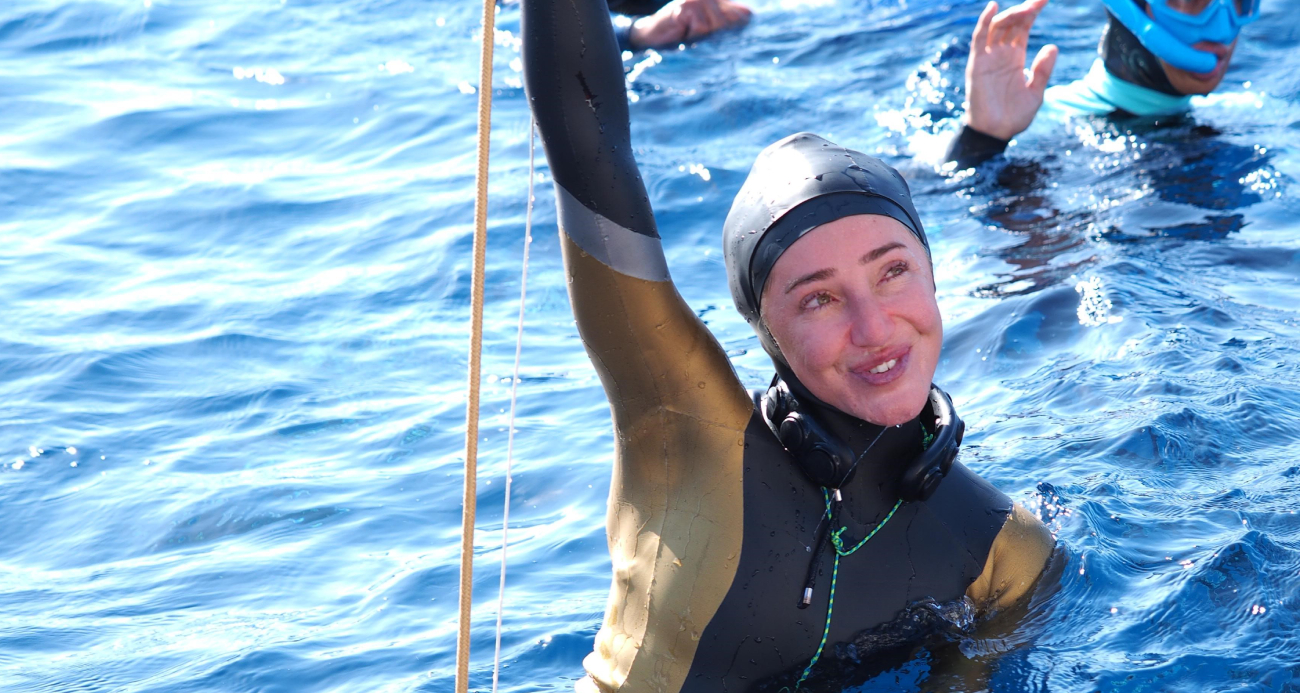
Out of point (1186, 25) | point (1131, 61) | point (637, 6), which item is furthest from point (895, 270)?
point (637, 6)

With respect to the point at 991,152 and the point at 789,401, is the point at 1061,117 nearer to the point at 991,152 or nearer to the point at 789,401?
the point at 991,152

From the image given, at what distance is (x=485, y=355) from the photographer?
562 centimetres

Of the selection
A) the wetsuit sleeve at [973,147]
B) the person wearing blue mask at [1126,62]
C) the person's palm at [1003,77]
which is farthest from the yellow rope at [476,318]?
the wetsuit sleeve at [973,147]

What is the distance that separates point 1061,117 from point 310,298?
14.3 ft

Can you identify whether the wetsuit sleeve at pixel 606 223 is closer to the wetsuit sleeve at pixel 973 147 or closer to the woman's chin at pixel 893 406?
the woman's chin at pixel 893 406

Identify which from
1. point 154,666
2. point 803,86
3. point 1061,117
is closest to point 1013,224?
point 1061,117

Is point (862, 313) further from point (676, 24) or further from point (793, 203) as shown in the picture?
point (676, 24)

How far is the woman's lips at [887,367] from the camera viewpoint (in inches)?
104

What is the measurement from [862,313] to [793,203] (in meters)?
0.27

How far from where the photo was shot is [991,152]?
6945mm

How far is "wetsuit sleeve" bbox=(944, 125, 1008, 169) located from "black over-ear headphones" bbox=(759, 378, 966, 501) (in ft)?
14.4

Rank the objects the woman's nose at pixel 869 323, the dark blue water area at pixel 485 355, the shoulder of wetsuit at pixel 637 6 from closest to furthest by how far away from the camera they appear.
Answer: the woman's nose at pixel 869 323 < the dark blue water area at pixel 485 355 < the shoulder of wetsuit at pixel 637 6

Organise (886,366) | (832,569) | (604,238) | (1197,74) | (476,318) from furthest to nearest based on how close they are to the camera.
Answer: (1197,74) → (832,569) → (886,366) → (604,238) → (476,318)

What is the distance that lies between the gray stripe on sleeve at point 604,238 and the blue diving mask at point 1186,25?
5.08 m
